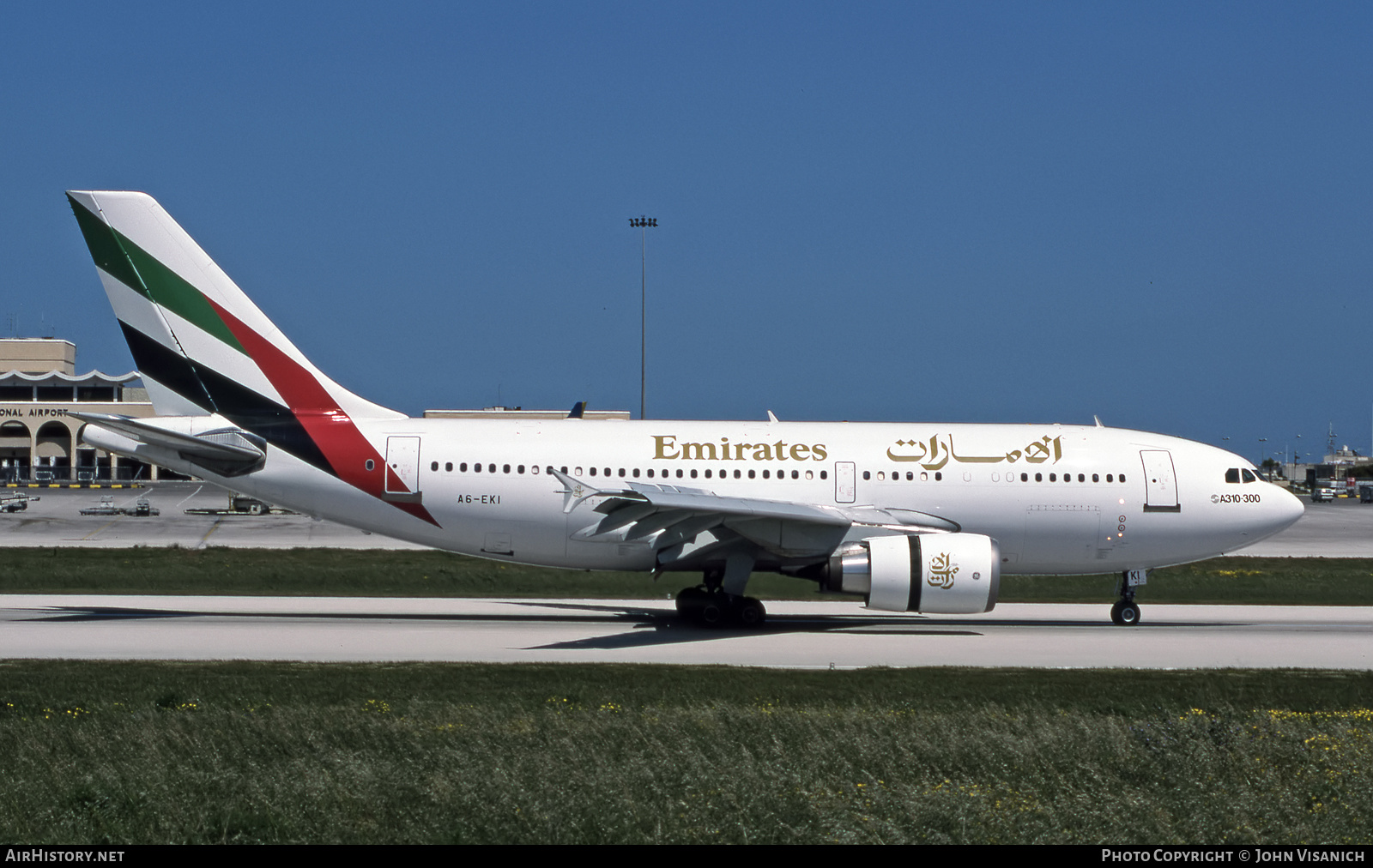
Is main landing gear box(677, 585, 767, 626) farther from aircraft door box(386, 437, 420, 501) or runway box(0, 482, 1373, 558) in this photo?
runway box(0, 482, 1373, 558)

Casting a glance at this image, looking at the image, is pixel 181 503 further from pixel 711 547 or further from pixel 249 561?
pixel 711 547

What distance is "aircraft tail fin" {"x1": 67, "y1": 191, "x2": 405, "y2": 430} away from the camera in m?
22.0

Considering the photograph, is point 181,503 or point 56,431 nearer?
point 181,503

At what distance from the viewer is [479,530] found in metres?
22.3

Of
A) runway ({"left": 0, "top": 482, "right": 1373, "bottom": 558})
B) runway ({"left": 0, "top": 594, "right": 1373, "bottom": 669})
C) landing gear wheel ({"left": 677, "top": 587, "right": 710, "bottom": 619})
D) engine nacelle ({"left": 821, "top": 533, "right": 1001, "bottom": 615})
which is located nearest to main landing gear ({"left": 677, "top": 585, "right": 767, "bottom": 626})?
landing gear wheel ({"left": 677, "top": 587, "right": 710, "bottom": 619})

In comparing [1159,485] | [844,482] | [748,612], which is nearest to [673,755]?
[748,612]

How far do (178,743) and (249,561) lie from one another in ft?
77.8

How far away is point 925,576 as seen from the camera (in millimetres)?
20219

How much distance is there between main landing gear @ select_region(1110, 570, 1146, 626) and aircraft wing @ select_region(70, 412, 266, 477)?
53.4 ft

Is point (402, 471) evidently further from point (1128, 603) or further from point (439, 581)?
point (1128, 603)

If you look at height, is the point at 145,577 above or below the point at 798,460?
below
